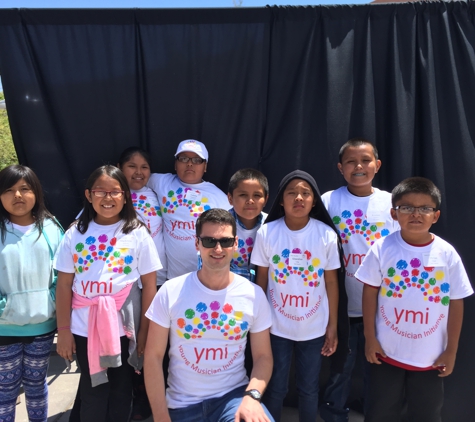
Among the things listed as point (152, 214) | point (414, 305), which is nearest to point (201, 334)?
point (152, 214)

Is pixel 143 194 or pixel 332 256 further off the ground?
pixel 143 194

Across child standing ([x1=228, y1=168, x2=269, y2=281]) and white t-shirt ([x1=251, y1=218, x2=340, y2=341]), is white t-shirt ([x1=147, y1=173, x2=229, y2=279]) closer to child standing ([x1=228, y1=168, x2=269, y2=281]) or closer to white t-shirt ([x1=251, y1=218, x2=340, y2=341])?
child standing ([x1=228, y1=168, x2=269, y2=281])

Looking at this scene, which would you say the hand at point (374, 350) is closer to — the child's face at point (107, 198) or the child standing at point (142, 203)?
the child standing at point (142, 203)

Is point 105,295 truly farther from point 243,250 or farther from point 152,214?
point 243,250

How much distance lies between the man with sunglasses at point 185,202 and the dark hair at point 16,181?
784 mm

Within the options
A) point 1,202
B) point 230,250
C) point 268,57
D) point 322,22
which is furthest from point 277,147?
point 1,202

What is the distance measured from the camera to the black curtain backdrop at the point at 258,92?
9.82 ft

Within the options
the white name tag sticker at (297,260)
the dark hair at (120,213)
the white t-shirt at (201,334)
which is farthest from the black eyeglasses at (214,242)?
the dark hair at (120,213)

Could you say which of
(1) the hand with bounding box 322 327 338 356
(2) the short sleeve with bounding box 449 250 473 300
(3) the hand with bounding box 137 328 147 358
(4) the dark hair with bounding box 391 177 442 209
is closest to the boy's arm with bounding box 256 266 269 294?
(1) the hand with bounding box 322 327 338 356

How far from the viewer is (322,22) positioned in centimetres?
303

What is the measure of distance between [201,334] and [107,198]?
0.96 m

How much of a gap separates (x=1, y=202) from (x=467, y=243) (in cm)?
312

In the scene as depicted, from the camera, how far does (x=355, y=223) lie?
8.75 ft

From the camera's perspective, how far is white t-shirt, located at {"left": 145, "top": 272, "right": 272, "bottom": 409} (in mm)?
2172
